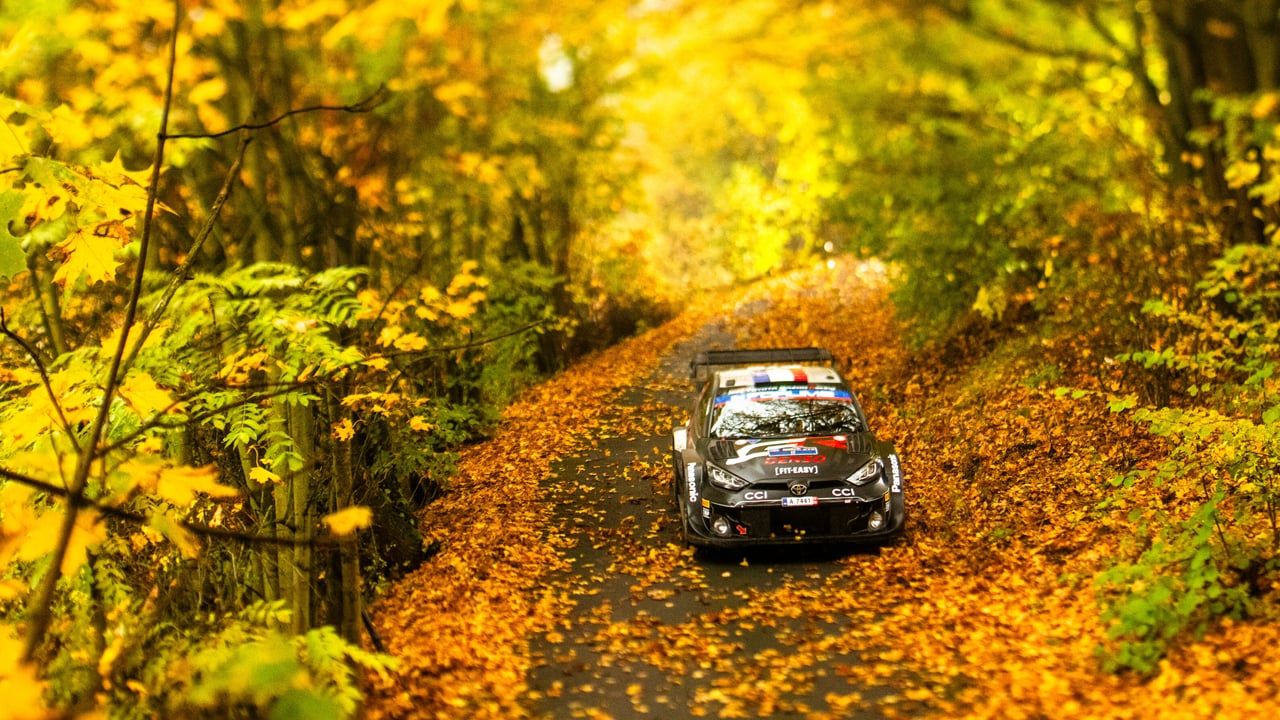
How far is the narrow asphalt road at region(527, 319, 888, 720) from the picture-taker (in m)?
6.63

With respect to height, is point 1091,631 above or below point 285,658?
below

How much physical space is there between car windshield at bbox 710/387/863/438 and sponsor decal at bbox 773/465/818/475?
2.46 feet

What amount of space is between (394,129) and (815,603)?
12.3m

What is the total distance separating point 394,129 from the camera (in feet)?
58.0

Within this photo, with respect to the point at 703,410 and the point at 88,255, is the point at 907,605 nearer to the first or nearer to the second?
the point at 703,410

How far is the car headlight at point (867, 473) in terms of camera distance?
964 cm

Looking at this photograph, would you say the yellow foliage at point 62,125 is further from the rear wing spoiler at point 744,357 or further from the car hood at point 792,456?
the rear wing spoiler at point 744,357

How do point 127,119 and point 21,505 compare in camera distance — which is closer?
point 21,505

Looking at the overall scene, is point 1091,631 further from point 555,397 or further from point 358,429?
point 555,397

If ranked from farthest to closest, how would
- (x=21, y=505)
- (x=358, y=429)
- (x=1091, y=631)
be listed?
(x=358, y=429)
(x=1091, y=631)
(x=21, y=505)

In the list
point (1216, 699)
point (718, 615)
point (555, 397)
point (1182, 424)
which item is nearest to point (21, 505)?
point (718, 615)

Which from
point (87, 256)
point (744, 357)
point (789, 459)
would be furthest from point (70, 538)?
point (744, 357)

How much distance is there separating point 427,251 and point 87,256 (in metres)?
6.24

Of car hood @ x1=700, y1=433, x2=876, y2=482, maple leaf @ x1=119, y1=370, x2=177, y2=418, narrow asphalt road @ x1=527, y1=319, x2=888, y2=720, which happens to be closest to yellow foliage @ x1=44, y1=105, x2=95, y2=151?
maple leaf @ x1=119, y1=370, x2=177, y2=418
